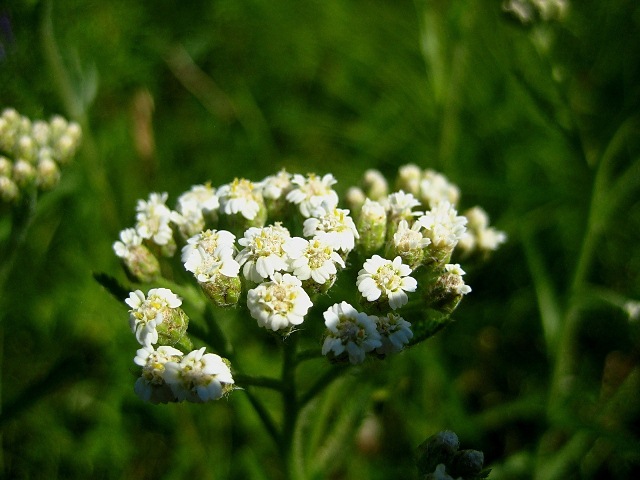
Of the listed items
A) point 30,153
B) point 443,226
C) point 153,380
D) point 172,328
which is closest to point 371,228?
point 443,226

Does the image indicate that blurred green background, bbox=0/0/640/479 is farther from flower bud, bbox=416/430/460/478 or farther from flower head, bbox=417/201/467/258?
flower head, bbox=417/201/467/258

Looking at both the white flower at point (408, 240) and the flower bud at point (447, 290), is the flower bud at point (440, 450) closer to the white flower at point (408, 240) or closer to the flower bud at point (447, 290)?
the flower bud at point (447, 290)

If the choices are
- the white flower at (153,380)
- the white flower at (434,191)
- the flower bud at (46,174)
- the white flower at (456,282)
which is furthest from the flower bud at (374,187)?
the flower bud at (46,174)

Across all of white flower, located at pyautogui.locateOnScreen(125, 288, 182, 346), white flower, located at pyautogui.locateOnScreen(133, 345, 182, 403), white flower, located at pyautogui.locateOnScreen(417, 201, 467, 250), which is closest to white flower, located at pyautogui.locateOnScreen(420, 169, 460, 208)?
white flower, located at pyautogui.locateOnScreen(417, 201, 467, 250)

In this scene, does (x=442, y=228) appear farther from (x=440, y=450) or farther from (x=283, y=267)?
(x=440, y=450)

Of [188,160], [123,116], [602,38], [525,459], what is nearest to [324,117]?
[188,160]

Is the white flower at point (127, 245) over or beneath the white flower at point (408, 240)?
over
